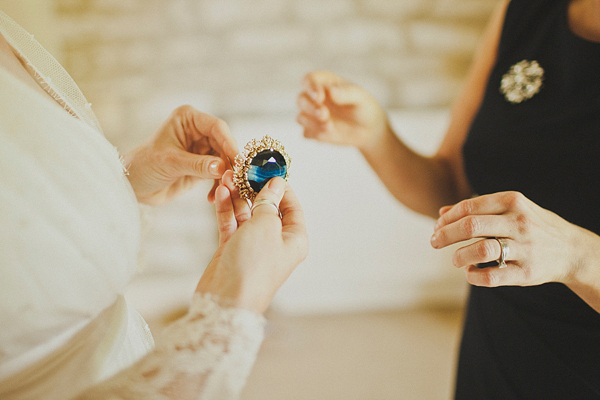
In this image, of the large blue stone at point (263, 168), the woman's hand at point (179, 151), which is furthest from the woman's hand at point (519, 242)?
the woman's hand at point (179, 151)

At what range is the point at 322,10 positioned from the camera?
5.63ft

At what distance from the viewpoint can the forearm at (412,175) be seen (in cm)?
96

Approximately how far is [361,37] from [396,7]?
190mm

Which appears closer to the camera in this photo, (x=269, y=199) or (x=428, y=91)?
(x=269, y=199)

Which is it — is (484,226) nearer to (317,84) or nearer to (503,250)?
(503,250)

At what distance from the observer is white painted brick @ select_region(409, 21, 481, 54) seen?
5.82 ft

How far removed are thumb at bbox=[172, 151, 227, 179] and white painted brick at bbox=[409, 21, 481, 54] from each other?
1449 millimetres

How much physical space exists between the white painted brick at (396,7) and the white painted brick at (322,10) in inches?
2.9

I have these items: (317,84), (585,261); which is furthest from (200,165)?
(585,261)

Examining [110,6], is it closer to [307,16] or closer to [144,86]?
[144,86]

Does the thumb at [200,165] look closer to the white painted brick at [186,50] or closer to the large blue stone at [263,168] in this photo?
the large blue stone at [263,168]

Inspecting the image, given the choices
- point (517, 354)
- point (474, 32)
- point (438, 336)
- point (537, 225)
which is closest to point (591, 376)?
point (517, 354)

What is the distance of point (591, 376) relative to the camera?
702 millimetres

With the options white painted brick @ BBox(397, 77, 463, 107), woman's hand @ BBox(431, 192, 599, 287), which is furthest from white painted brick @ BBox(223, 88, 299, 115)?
woman's hand @ BBox(431, 192, 599, 287)
